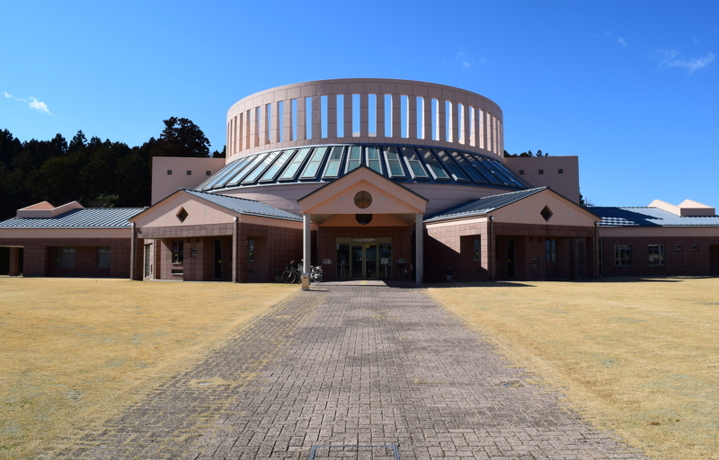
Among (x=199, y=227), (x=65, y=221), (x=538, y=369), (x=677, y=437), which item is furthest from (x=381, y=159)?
(x=677, y=437)

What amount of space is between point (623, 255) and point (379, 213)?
20.6 meters

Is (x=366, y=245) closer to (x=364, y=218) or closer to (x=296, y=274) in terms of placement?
(x=364, y=218)

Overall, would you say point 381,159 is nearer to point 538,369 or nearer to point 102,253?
point 102,253

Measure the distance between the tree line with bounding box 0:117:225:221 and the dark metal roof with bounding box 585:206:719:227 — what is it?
170 feet

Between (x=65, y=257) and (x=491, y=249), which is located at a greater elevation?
(x=491, y=249)

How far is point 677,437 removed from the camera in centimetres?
536

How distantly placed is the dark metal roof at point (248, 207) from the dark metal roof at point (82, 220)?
10.2 metres

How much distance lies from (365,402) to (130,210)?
140ft

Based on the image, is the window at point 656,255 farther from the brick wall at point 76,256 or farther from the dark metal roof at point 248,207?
the brick wall at point 76,256

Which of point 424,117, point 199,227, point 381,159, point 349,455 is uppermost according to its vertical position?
point 424,117

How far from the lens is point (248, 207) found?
33.6 metres

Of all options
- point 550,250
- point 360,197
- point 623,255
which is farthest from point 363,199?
point 623,255

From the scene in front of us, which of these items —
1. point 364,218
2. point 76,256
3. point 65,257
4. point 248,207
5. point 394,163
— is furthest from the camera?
point 65,257

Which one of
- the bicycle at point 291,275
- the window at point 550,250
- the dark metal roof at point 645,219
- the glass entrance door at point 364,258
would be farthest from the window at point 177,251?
the dark metal roof at point 645,219
